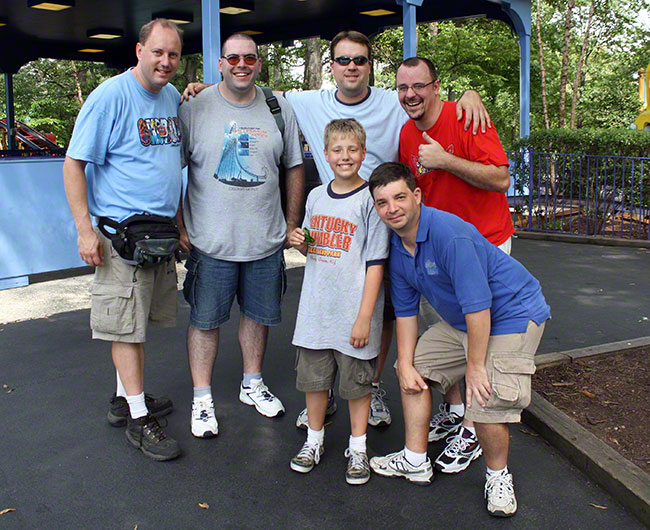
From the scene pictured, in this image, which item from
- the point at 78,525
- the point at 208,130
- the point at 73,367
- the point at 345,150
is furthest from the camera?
the point at 73,367

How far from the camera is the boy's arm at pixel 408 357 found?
2.82 m

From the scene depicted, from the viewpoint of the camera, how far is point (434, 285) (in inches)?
108

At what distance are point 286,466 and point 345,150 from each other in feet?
4.98

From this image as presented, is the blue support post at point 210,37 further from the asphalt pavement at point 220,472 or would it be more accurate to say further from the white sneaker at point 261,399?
the white sneaker at point 261,399

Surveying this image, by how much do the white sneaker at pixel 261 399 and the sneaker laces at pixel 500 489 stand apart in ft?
4.35

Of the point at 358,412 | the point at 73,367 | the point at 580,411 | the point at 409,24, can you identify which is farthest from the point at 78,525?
the point at 409,24

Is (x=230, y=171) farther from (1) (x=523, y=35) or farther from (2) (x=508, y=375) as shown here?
(1) (x=523, y=35)

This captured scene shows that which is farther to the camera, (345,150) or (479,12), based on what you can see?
(479,12)

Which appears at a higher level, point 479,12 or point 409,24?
point 479,12

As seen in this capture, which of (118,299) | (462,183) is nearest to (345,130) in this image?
(462,183)

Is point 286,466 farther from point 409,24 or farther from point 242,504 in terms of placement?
point 409,24

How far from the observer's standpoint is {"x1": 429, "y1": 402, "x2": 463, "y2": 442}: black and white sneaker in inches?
132

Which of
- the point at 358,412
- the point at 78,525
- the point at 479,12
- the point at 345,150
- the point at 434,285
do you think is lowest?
the point at 78,525

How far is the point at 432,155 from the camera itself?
9.25 ft
